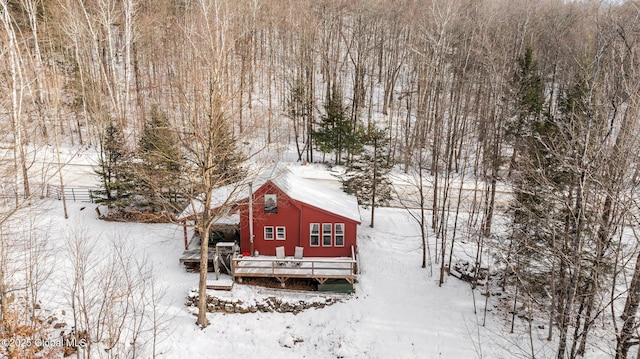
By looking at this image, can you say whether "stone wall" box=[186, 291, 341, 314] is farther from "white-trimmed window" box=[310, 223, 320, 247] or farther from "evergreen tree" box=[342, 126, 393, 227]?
"evergreen tree" box=[342, 126, 393, 227]

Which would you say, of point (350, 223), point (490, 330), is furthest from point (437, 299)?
point (350, 223)

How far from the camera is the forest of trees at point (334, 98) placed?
664 inches

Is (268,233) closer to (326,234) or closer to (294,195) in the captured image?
(294,195)

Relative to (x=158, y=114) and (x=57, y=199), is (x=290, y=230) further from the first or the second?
(x=57, y=199)

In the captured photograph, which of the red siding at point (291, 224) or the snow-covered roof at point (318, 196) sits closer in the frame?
the red siding at point (291, 224)

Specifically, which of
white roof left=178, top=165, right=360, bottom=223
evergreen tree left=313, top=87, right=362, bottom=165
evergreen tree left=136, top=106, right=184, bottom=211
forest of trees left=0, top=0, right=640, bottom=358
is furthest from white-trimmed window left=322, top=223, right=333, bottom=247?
evergreen tree left=313, top=87, right=362, bottom=165

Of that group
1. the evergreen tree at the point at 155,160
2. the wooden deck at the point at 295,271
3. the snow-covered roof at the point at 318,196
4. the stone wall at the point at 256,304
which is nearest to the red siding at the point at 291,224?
the snow-covered roof at the point at 318,196

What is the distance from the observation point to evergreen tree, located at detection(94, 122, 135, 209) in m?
22.6

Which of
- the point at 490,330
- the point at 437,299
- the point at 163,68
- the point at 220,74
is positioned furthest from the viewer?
the point at 163,68

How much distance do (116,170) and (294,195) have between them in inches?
423

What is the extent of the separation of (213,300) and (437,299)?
32.2 feet

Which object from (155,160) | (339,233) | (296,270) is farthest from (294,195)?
(155,160)

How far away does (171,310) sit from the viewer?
16609 mm

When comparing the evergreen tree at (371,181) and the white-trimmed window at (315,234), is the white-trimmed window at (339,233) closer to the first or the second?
the white-trimmed window at (315,234)
